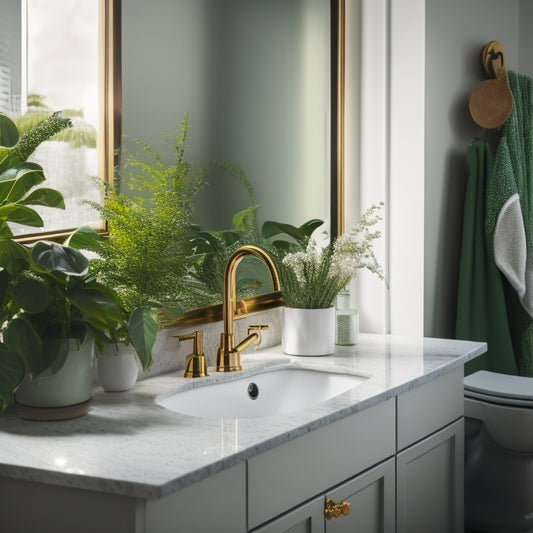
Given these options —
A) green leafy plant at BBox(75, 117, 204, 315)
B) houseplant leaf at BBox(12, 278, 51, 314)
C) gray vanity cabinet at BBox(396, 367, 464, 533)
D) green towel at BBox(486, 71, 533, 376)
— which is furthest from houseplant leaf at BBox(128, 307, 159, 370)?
green towel at BBox(486, 71, 533, 376)

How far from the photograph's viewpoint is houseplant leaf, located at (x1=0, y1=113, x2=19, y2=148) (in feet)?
4.56

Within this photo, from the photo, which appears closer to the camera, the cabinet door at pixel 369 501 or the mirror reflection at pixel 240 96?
the cabinet door at pixel 369 501

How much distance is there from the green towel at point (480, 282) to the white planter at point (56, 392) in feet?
5.61

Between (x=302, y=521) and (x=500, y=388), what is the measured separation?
52.9 inches

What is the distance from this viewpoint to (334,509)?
1.52m

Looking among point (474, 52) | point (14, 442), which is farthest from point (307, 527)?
point (474, 52)

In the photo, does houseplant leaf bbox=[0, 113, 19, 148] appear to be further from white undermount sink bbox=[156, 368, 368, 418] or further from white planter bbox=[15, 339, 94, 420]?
white undermount sink bbox=[156, 368, 368, 418]

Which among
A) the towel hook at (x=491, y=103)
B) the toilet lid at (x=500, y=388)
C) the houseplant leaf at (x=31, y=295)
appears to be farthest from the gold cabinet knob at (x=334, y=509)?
the towel hook at (x=491, y=103)

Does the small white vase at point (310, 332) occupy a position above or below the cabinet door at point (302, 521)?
above

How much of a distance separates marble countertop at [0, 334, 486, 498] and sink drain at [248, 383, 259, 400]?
0.13 ft

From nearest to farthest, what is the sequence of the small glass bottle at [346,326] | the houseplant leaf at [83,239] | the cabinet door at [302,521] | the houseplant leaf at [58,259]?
the houseplant leaf at [58,259] → the cabinet door at [302,521] → the houseplant leaf at [83,239] → the small glass bottle at [346,326]

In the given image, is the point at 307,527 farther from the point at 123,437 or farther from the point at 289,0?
the point at 289,0

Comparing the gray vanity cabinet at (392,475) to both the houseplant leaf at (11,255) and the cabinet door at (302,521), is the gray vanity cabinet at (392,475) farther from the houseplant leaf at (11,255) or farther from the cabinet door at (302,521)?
the houseplant leaf at (11,255)

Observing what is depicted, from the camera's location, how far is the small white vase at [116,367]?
1.61m
